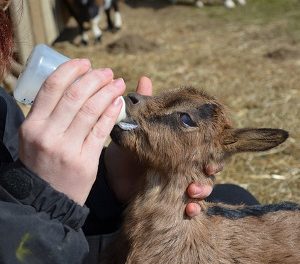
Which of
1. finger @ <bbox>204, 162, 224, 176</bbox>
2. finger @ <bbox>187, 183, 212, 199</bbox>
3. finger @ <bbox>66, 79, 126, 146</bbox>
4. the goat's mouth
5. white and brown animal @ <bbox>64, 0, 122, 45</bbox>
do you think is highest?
finger @ <bbox>66, 79, 126, 146</bbox>

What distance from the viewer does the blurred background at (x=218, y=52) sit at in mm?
4672

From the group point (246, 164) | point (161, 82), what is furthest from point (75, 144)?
point (161, 82)

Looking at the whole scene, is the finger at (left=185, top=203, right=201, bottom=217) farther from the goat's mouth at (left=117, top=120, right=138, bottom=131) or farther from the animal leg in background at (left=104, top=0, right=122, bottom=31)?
the animal leg in background at (left=104, top=0, right=122, bottom=31)

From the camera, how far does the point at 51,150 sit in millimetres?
1737

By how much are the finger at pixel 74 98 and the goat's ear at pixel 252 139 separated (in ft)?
2.44

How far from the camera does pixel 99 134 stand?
1.87 meters

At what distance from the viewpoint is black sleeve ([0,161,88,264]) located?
5.86 ft

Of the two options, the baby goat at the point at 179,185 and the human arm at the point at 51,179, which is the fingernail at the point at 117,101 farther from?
the baby goat at the point at 179,185

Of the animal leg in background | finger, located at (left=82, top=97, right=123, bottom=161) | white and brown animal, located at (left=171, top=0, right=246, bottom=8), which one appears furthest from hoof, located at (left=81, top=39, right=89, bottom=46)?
finger, located at (left=82, top=97, right=123, bottom=161)

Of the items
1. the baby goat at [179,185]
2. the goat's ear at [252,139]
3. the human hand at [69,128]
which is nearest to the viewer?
the human hand at [69,128]

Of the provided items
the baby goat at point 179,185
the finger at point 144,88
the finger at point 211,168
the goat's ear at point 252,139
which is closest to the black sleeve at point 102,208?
the baby goat at point 179,185

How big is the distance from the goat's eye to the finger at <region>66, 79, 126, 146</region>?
60 centimetres

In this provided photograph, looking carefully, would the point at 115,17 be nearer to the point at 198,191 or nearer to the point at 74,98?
the point at 198,191

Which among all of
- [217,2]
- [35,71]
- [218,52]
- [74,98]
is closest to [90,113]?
[74,98]
